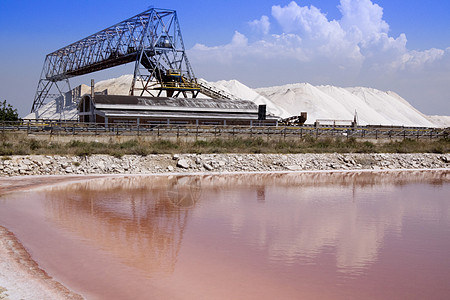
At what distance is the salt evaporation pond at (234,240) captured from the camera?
442 inches

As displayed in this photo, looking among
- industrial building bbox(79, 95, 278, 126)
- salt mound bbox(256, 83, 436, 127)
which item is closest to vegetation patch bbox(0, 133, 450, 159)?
industrial building bbox(79, 95, 278, 126)

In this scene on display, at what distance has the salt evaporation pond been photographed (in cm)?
1122

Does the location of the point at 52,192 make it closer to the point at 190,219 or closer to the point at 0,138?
the point at 190,219

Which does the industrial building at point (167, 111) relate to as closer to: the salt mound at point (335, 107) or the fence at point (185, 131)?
the fence at point (185, 131)

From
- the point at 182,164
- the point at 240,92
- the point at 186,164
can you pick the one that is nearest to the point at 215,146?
the point at 186,164

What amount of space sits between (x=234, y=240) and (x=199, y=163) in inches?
758

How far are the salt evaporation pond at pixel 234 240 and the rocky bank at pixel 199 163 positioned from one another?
5.08 metres

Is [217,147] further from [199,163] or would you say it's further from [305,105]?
[305,105]

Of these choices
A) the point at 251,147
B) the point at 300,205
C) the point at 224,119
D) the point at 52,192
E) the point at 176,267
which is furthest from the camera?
the point at 224,119

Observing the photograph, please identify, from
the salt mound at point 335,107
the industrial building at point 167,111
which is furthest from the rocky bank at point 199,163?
the salt mound at point 335,107

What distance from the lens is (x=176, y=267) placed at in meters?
12.4

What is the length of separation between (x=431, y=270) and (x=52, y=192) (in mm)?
19294

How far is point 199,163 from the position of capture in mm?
34406

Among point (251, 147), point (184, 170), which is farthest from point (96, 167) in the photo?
point (251, 147)
